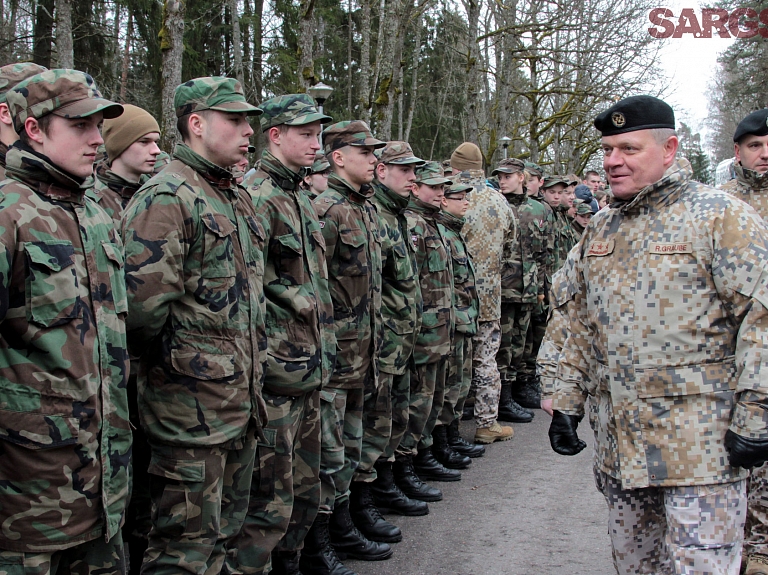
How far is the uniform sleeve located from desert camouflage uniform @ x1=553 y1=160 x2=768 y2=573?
188cm

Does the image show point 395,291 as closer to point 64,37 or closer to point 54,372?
point 54,372

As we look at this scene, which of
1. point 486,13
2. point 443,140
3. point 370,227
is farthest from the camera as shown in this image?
point 443,140

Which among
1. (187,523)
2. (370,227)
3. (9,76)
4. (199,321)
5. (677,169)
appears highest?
(9,76)

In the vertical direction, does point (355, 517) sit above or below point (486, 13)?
below

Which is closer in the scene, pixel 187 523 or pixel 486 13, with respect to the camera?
pixel 187 523

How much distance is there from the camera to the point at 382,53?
623 inches

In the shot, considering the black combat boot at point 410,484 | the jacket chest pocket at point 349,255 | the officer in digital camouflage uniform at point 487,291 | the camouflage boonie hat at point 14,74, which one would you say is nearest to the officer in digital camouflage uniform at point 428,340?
the black combat boot at point 410,484

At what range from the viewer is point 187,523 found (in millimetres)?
3348

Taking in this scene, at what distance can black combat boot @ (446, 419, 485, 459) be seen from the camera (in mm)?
7543

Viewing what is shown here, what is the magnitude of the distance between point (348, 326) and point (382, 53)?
1195 centimetres

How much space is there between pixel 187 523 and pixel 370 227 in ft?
8.33

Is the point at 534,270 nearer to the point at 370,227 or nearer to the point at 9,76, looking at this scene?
the point at 370,227

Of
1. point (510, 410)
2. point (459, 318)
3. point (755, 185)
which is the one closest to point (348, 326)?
point (459, 318)

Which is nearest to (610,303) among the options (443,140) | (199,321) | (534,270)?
(199,321)
